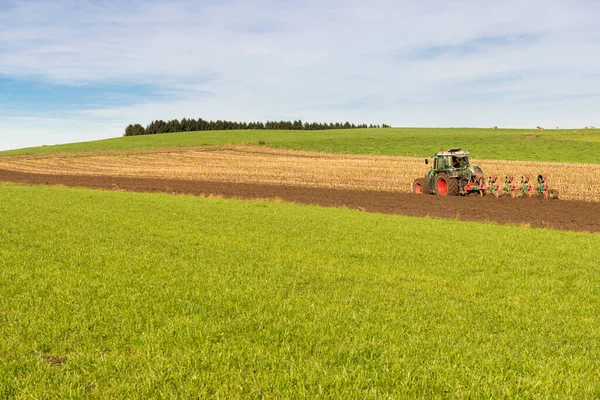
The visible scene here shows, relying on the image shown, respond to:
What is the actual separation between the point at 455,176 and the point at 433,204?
3.75 m

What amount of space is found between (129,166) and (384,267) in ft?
168

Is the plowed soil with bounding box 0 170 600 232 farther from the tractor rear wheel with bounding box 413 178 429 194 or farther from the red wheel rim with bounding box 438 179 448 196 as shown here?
the tractor rear wheel with bounding box 413 178 429 194

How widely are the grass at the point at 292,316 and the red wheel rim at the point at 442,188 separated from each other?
15584 mm

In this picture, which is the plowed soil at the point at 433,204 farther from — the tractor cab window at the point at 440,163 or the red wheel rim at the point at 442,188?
the tractor cab window at the point at 440,163

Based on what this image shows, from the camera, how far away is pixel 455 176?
2803 cm

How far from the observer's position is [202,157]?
64812 mm

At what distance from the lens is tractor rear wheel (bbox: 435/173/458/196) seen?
1097 inches

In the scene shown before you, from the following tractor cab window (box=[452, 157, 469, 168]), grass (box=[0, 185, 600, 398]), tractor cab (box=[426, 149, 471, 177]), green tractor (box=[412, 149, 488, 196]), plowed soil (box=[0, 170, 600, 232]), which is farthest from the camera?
tractor cab window (box=[452, 157, 469, 168])

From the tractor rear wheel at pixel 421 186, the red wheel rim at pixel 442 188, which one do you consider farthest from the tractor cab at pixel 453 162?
the tractor rear wheel at pixel 421 186

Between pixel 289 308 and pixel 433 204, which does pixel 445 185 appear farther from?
pixel 289 308

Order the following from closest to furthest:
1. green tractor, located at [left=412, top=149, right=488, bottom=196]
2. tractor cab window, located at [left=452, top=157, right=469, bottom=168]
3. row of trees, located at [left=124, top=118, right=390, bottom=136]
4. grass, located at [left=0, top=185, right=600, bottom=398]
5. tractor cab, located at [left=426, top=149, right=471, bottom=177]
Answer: grass, located at [left=0, top=185, right=600, bottom=398]
green tractor, located at [left=412, top=149, right=488, bottom=196]
tractor cab, located at [left=426, top=149, right=471, bottom=177]
tractor cab window, located at [left=452, top=157, right=469, bottom=168]
row of trees, located at [left=124, top=118, right=390, bottom=136]

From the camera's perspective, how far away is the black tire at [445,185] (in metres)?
27.9

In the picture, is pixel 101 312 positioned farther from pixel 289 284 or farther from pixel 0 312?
pixel 289 284

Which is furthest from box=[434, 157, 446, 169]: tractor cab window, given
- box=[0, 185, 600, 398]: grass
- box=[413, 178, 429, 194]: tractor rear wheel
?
box=[0, 185, 600, 398]: grass
